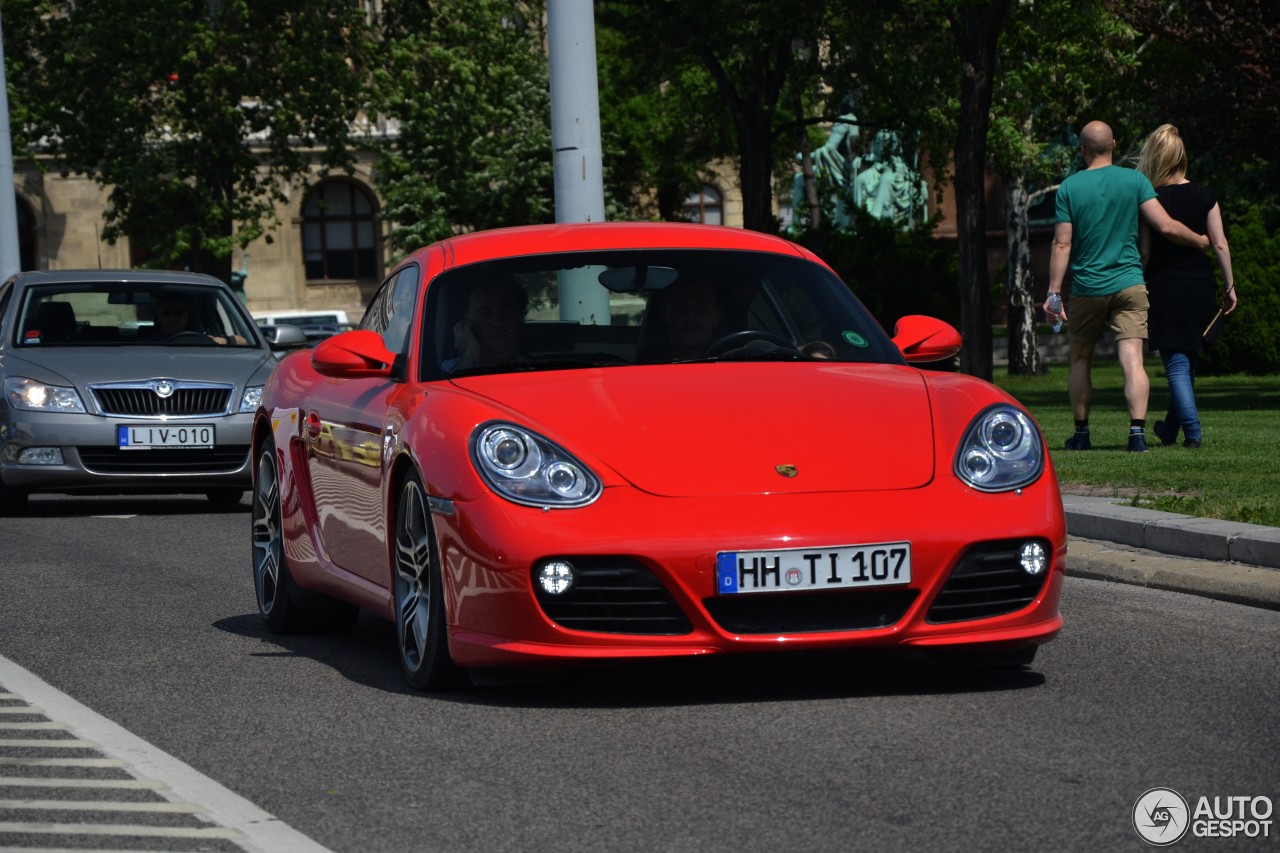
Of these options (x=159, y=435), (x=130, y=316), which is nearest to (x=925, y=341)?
(x=159, y=435)

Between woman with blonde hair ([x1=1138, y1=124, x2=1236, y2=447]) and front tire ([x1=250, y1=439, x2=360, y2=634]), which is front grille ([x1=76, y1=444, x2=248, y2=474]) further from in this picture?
woman with blonde hair ([x1=1138, y1=124, x2=1236, y2=447])

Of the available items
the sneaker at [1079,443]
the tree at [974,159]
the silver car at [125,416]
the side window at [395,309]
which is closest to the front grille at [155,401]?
the silver car at [125,416]

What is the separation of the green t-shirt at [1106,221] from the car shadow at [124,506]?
223 inches

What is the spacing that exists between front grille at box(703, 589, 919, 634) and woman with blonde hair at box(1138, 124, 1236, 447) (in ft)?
25.4

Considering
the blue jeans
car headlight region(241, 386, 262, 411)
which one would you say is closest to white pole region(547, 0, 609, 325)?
car headlight region(241, 386, 262, 411)

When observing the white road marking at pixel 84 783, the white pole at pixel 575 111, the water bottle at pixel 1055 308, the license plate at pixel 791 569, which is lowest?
the white road marking at pixel 84 783

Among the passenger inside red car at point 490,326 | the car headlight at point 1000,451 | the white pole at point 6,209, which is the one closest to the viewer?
the car headlight at point 1000,451

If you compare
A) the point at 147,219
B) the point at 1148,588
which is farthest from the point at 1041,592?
the point at 147,219

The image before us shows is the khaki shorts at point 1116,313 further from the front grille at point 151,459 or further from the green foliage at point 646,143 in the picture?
the green foliage at point 646,143

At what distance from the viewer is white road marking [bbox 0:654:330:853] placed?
4.78 meters

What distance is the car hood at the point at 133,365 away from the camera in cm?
1450

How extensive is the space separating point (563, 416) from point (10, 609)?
12.8 feet

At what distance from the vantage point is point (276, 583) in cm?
859

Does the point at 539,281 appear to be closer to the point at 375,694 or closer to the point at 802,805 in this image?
the point at 375,694
